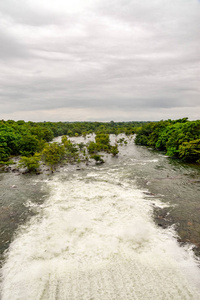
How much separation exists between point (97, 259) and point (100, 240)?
1.97 m

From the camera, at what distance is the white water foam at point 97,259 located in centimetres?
974

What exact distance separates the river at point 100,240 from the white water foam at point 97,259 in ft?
0.15

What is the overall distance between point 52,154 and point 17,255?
23.5m

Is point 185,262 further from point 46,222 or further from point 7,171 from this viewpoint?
point 7,171

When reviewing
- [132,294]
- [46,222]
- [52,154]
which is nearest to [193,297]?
[132,294]

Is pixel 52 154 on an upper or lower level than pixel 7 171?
upper

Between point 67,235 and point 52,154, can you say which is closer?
point 67,235

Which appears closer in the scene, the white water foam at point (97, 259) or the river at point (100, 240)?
the white water foam at point (97, 259)

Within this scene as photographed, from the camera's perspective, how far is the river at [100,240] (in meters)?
9.96

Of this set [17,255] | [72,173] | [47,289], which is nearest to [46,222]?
[17,255]

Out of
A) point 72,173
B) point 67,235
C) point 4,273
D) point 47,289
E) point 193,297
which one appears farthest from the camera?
point 72,173

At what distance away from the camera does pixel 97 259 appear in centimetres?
1193

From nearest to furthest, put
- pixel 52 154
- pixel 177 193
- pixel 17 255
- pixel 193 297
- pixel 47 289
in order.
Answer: pixel 193 297, pixel 47 289, pixel 17 255, pixel 177 193, pixel 52 154

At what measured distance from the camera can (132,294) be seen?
9484 millimetres
